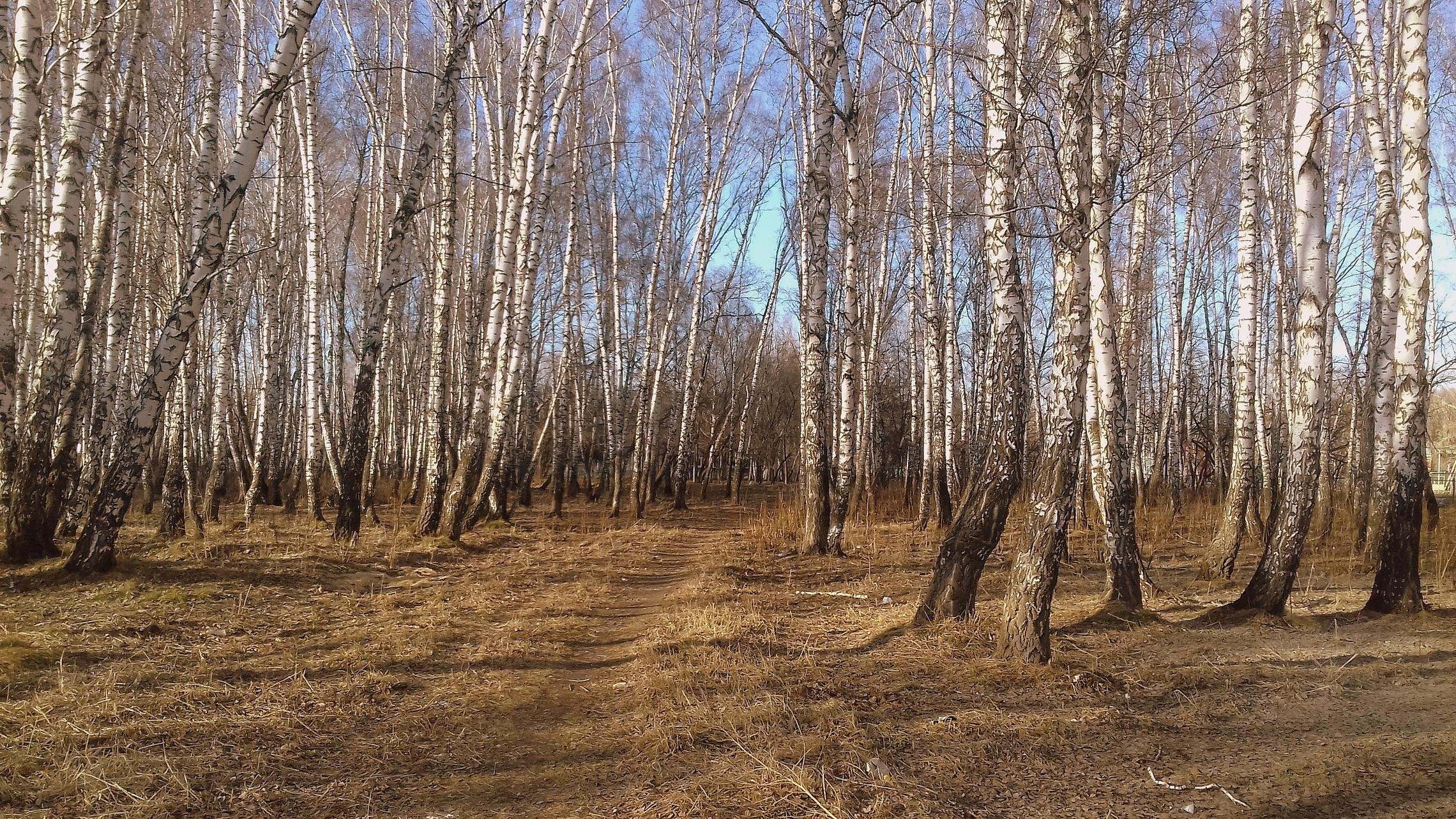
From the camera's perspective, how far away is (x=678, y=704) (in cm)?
416

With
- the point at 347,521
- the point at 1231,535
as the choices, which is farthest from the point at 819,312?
the point at 347,521

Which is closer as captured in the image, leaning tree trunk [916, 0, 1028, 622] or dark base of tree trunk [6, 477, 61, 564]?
leaning tree trunk [916, 0, 1028, 622]

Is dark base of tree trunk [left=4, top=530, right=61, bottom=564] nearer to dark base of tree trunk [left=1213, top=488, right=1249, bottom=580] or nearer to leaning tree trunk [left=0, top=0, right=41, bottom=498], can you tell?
leaning tree trunk [left=0, top=0, right=41, bottom=498]

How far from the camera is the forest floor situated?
310cm

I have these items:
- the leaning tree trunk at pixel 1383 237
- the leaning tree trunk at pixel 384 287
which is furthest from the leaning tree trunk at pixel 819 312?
the leaning tree trunk at pixel 1383 237

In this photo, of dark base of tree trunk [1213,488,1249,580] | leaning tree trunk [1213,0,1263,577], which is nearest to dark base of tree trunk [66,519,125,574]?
dark base of tree trunk [1213,488,1249,580]

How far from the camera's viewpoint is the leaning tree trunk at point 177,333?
6.14 metres

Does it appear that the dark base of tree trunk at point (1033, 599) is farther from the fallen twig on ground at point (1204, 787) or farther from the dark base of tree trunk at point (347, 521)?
the dark base of tree trunk at point (347, 521)

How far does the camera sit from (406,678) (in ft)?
15.0

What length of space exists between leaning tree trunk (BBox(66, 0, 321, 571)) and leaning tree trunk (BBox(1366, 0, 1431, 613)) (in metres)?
8.98

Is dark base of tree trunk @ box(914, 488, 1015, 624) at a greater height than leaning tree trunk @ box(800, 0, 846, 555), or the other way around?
leaning tree trunk @ box(800, 0, 846, 555)

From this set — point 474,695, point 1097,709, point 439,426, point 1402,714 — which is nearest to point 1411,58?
point 1402,714

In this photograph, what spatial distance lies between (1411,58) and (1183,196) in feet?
32.2

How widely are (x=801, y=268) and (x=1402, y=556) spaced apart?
46.2 ft
